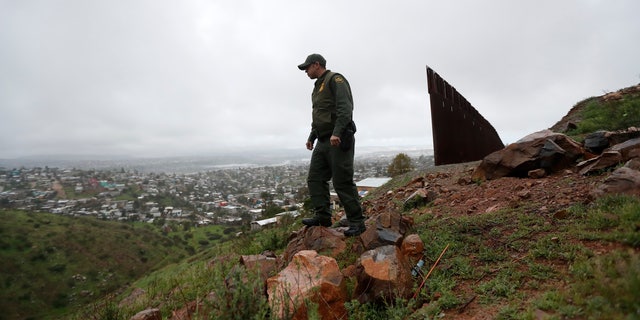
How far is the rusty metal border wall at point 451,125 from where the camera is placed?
7830 millimetres

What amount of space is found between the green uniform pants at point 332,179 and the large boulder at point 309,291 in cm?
110

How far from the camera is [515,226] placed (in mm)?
2936

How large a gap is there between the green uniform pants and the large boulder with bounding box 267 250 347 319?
1102 millimetres

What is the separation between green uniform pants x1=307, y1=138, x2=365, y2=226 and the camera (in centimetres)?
344

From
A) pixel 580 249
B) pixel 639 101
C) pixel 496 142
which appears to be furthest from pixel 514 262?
pixel 496 142

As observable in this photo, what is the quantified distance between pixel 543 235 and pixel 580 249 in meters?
0.47

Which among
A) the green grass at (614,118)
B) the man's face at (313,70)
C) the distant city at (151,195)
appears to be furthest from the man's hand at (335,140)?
the distant city at (151,195)

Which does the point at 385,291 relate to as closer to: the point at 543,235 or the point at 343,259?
the point at 343,259

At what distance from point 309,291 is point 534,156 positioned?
14.0 feet

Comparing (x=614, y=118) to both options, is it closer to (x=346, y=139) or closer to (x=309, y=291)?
(x=346, y=139)

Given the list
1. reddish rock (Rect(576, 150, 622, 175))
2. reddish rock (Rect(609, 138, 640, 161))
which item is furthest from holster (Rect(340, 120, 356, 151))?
reddish rock (Rect(609, 138, 640, 161))

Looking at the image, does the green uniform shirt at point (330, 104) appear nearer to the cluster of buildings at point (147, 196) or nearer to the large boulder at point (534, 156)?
the large boulder at point (534, 156)

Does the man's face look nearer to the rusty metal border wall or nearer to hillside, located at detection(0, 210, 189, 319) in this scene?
the rusty metal border wall

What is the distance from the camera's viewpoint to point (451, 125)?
8586 mm
